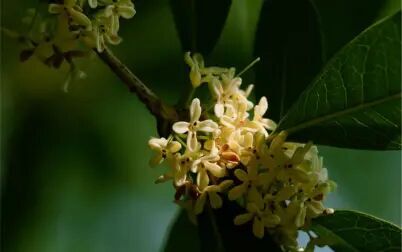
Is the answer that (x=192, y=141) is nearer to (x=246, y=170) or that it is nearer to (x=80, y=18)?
(x=246, y=170)

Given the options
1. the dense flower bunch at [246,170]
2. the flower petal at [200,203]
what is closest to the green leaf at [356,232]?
the dense flower bunch at [246,170]

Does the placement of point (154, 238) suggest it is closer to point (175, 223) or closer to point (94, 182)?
point (94, 182)

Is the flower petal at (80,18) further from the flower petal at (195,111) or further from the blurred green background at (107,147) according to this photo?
the blurred green background at (107,147)

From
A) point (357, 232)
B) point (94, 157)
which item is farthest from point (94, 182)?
point (357, 232)

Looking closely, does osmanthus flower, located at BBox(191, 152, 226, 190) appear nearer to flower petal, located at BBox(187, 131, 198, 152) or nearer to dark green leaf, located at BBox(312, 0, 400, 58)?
flower petal, located at BBox(187, 131, 198, 152)

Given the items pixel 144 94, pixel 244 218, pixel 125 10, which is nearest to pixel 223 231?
pixel 244 218
